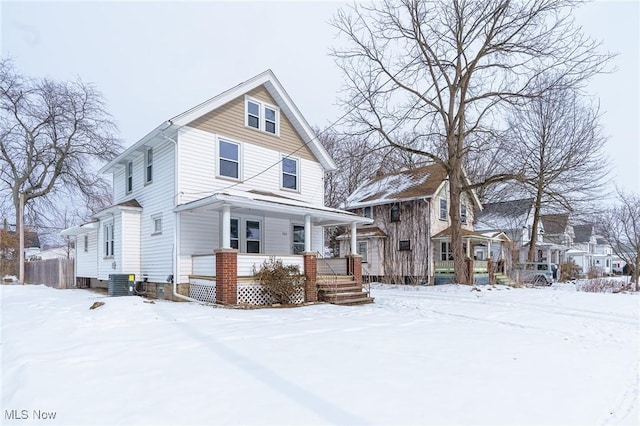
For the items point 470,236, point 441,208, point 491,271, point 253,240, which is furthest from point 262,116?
point 491,271

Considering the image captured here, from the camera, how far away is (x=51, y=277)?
24078 millimetres

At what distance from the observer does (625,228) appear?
22438 mm

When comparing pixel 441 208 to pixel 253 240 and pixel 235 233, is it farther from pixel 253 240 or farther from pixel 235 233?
pixel 235 233

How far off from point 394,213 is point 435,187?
3.15 m

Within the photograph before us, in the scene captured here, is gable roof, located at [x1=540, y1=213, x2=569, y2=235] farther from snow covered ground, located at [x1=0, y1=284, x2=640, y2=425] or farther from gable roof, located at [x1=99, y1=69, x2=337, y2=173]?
snow covered ground, located at [x1=0, y1=284, x2=640, y2=425]

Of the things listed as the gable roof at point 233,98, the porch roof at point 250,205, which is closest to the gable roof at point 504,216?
the gable roof at point 233,98

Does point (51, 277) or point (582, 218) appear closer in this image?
point (51, 277)

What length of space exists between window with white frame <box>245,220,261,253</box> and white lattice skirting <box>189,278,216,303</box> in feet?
8.78

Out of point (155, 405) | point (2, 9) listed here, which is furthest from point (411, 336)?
point (2, 9)

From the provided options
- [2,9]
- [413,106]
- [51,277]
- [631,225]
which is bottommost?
[51,277]

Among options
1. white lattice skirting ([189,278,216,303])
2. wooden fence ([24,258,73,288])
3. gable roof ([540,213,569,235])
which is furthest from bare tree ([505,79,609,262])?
wooden fence ([24,258,73,288])

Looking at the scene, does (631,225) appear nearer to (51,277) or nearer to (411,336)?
(411,336)

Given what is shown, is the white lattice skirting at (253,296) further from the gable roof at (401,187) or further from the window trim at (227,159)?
the gable roof at (401,187)

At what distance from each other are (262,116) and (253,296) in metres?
7.34
